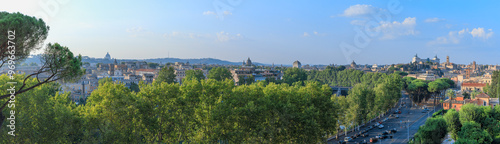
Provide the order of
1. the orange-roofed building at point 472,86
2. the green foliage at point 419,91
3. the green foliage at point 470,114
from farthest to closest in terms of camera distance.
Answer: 1. the orange-roofed building at point 472,86
2. the green foliage at point 419,91
3. the green foliage at point 470,114

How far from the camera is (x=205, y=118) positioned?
64.8ft

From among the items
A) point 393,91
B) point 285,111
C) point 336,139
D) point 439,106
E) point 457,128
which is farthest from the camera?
point 439,106

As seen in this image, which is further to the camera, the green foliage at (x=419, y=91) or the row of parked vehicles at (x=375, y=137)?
the green foliage at (x=419, y=91)

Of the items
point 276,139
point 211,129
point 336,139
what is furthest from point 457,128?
point 211,129

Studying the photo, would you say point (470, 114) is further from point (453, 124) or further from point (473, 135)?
point (473, 135)

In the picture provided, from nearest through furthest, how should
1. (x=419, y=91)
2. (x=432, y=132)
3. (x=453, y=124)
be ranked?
(x=432, y=132) < (x=453, y=124) < (x=419, y=91)

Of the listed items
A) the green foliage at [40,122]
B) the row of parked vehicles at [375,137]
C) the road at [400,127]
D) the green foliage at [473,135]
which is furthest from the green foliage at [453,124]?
the green foliage at [40,122]

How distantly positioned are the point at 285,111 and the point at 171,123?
7.11 meters

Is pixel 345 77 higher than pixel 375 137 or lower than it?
higher

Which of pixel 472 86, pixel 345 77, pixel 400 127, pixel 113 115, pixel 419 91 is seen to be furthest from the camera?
pixel 345 77

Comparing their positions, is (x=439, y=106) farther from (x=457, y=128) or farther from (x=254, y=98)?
(x=254, y=98)

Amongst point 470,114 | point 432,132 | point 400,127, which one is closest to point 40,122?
point 432,132

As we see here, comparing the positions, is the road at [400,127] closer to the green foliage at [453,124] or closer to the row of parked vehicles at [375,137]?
the row of parked vehicles at [375,137]

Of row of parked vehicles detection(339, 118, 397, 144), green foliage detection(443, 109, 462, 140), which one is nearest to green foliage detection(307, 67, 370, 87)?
row of parked vehicles detection(339, 118, 397, 144)
